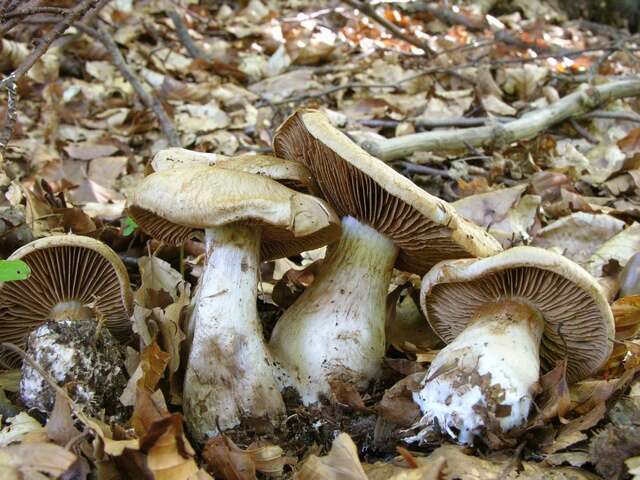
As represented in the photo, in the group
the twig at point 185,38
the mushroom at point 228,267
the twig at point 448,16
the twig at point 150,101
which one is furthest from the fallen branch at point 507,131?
the twig at point 448,16

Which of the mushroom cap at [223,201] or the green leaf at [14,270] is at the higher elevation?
the mushroom cap at [223,201]

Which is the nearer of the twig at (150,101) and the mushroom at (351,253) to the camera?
the mushroom at (351,253)

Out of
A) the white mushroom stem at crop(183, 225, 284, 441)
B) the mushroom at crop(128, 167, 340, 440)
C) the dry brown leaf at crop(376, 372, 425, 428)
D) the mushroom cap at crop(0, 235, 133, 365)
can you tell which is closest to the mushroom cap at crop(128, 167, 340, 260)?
the mushroom at crop(128, 167, 340, 440)

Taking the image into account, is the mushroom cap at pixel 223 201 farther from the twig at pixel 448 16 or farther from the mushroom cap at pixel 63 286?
the twig at pixel 448 16

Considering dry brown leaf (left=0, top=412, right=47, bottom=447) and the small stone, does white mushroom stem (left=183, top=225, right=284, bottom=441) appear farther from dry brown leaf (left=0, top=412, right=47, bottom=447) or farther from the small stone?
dry brown leaf (left=0, top=412, right=47, bottom=447)

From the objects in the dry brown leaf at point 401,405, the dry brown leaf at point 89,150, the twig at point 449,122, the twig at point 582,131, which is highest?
the twig at point 449,122

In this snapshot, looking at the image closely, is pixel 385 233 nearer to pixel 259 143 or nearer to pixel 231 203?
pixel 231 203

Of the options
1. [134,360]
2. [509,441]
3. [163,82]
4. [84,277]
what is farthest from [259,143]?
[509,441]
